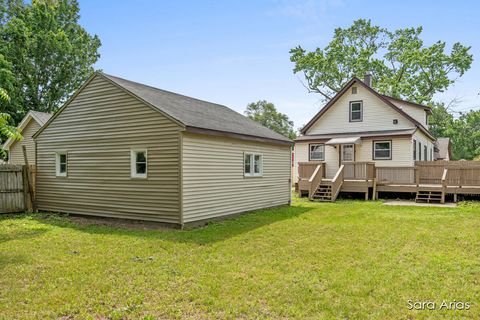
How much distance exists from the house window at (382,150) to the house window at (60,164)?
15.6 meters

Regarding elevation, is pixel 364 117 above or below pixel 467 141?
above

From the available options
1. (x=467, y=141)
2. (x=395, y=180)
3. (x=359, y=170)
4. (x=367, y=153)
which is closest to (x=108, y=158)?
(x=359, y=170)

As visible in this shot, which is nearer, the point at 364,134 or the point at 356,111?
the point at 364,134

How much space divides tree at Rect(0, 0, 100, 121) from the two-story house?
23506mm

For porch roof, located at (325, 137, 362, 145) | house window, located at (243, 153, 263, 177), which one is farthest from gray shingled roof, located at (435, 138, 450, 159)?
house window, located at (243, 153, 263, 177)

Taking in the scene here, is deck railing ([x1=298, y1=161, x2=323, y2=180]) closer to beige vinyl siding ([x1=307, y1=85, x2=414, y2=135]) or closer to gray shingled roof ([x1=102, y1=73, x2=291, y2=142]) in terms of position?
beige vinyl siding ([x1=307, y1=85, x2=414, y2=135])

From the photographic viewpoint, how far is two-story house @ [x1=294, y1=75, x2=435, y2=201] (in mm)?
18594

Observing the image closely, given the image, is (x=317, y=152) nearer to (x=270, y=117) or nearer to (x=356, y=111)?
(x=356, y=111)

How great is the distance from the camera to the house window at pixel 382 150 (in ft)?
61.7

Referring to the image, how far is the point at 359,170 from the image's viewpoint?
1770 centimetres

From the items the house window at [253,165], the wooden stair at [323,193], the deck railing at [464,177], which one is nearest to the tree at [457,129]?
the deck railing at [464,177]

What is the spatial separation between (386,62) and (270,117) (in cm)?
2377

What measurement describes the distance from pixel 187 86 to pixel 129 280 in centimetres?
2176

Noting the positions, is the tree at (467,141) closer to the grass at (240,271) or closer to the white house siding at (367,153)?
the white house siding at (367,153)
